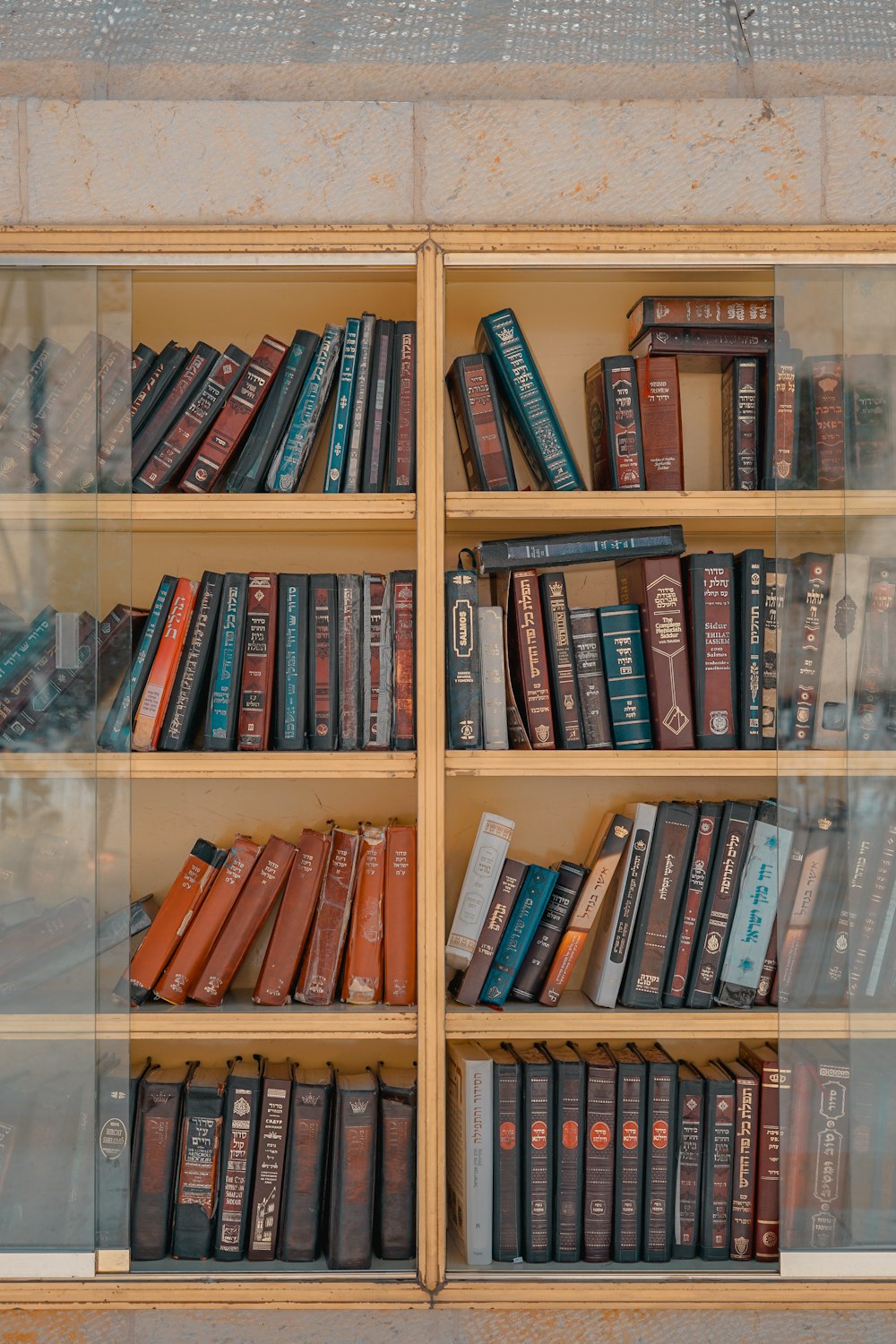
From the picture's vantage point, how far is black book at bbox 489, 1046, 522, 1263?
161cm

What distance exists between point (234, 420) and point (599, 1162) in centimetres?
132

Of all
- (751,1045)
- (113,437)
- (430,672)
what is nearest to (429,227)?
(113,437)

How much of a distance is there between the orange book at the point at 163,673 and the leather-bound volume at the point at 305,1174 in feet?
1.99

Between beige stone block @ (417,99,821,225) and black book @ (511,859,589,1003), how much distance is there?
3.41 ft

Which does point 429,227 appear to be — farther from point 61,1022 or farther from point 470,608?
point 61,1022

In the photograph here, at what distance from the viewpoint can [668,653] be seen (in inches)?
66.0

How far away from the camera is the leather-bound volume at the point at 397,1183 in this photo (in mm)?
1618

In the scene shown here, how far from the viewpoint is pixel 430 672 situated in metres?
1.61

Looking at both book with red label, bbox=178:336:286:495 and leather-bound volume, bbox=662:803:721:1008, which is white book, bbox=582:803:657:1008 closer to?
leather-bound volume, bbox=662:803:721:1008

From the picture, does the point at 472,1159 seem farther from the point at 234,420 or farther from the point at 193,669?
the point at 234,420

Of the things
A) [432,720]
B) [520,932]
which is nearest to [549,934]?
[520,932]

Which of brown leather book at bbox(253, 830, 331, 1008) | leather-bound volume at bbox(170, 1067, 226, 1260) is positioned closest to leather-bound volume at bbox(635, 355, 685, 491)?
brown leather book at bbox(253, 830, 331, 1008)

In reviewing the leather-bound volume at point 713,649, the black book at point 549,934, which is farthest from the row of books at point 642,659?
the black book at point 549,934

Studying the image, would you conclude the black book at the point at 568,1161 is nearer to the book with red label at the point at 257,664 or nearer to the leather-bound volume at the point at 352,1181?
the leather-bound volume at the point at 352,1181
